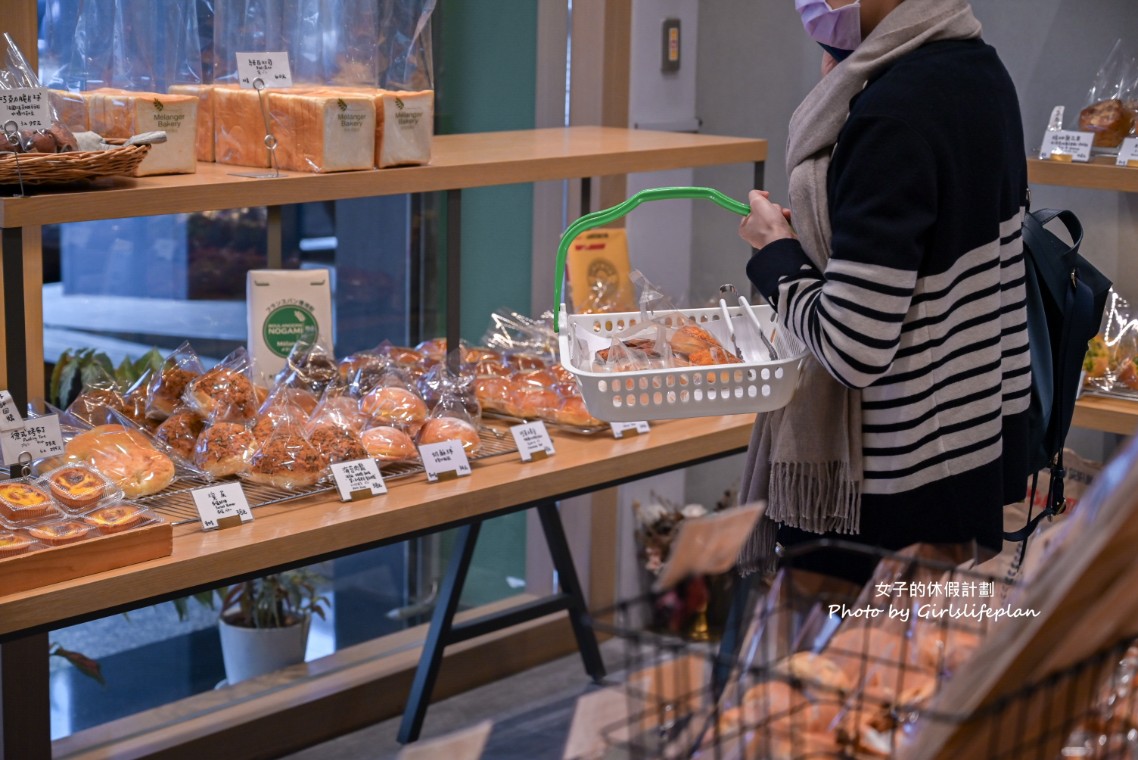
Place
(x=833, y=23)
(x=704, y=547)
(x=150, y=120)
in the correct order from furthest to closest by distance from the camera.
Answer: (x=150, y=120), (x=833, y=23), (x=704, y=547)

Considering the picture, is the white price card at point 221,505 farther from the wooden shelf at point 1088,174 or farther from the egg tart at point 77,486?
the wooden shelf at point 1088,174

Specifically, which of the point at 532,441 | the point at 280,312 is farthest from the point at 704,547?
the point at 280,312

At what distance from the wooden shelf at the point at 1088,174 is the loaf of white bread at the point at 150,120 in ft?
6.29

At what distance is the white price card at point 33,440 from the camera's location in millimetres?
1954

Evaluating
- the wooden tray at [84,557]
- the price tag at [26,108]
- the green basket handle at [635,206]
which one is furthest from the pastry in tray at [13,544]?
the green basket handle at [635,206]

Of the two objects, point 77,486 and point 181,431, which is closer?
point 77,486

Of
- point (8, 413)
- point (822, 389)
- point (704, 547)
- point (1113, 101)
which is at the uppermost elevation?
point (1113, 101)

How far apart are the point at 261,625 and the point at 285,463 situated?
1024mm

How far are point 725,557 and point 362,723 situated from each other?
105 inches

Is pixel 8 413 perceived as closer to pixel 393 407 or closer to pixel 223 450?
pixel 223 450

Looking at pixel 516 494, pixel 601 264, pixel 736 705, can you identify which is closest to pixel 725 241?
pixel 601 264

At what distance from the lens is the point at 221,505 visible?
212 centimetres

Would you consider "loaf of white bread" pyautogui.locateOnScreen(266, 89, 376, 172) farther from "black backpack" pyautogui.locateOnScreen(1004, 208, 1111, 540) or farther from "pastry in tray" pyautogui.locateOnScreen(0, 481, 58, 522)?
"black backpack" pyautogui.locateOnScreen(1004, 208, 1111, 540)

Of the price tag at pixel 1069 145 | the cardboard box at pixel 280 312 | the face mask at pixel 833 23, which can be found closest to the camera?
the face mask at pixel 833 23
